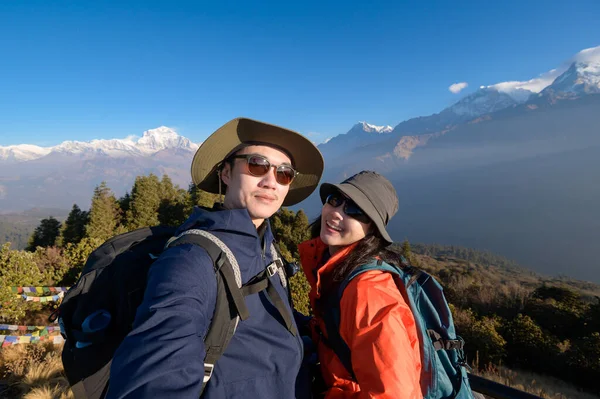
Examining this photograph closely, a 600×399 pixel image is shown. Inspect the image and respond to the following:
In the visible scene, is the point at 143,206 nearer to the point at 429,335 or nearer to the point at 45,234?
the point at 45,234

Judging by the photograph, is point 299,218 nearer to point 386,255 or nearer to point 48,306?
point 48,306

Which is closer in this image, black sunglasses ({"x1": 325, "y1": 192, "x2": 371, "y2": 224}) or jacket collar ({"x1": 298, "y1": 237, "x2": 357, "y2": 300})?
jacket collar ({"x1": 298, "y1": 237, "x2": 357, "y2": 300})

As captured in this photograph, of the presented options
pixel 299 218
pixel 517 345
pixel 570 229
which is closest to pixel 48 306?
pixel 299 218

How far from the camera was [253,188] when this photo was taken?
2.07 m

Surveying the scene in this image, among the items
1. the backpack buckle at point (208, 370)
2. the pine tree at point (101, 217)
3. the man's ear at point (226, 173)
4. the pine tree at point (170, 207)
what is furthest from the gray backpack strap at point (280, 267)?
the pine tree at point (170, 207)

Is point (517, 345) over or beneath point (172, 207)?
beneath

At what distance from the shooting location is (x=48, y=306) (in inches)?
416

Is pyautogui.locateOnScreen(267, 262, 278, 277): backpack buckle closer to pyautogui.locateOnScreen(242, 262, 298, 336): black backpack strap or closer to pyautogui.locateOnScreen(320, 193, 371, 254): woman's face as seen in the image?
pyautogui.locateOnScreen(242, 262, 298, 336): black backpack strap

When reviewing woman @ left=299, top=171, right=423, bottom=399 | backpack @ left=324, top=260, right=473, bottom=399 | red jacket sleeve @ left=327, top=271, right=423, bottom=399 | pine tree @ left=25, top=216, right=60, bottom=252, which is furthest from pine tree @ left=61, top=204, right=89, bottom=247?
red jacket sleeve @ left=327, top=271, right=423, bottom=399

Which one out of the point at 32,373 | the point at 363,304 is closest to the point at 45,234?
the point at 32,373

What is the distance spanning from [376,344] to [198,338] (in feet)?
3.13

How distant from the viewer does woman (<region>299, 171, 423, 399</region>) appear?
159 centimetres

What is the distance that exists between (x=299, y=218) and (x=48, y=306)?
1611cm

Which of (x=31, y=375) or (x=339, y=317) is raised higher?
(x=339, y=317)
